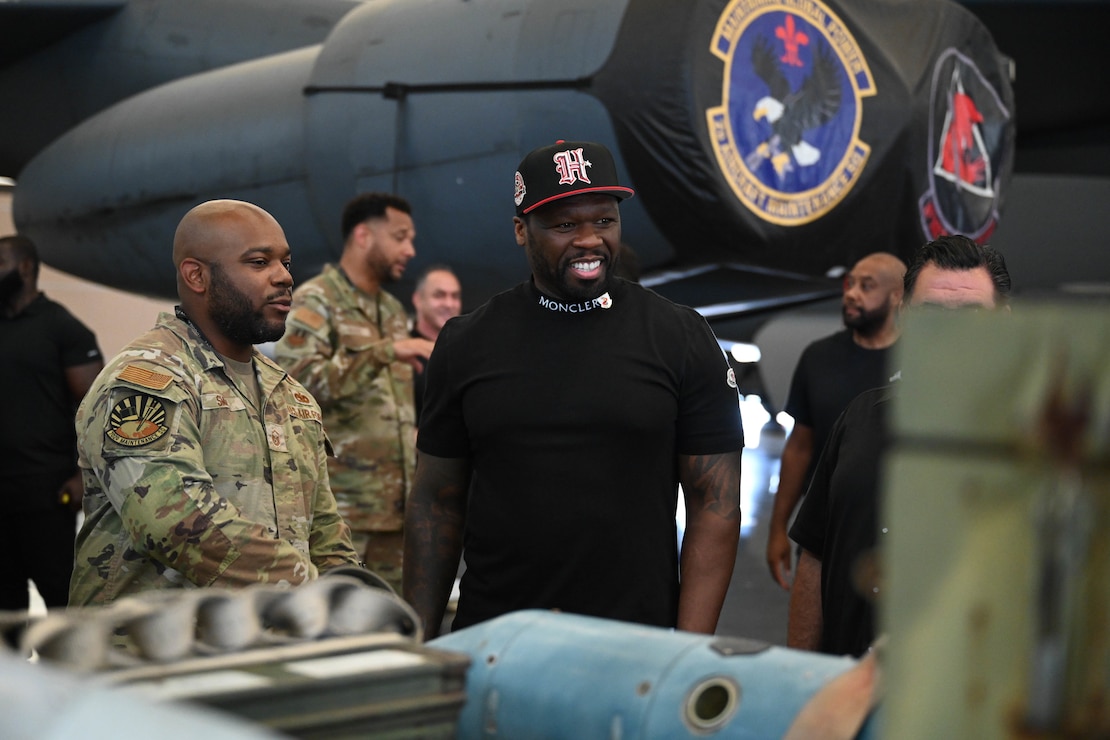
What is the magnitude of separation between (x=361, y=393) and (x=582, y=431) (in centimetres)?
194

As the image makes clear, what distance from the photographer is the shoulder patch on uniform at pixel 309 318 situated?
418 centimetres

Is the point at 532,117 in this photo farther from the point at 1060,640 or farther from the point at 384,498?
the point at 1060,640

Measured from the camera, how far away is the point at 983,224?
609cm

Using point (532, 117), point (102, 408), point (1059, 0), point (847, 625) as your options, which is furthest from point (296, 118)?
point (1059, 0)

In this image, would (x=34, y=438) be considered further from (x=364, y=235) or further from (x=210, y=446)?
(x=210, y=446)

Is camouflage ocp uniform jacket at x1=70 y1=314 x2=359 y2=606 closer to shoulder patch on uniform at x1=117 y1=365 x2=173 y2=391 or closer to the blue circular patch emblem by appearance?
shoulder patch on uniform at x1=117 y1=365 x2=173 y2=391

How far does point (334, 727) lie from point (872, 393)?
5.05 ft

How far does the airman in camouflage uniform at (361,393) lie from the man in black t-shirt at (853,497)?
2001 millimetres

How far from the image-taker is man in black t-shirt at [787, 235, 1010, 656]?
217cm

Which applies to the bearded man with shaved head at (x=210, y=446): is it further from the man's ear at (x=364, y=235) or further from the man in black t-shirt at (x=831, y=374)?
the man in black t-shirt at (x=831, y=374)

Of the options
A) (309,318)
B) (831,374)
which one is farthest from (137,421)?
(831,374)

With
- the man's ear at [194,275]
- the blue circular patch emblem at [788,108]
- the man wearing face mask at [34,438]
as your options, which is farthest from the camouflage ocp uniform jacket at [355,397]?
the blue circular patch emblem at [788,108]

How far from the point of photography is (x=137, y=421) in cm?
224

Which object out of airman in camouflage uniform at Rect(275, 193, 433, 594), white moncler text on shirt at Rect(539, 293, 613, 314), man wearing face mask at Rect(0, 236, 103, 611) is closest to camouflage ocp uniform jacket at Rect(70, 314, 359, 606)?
white moncler text on shirt at Rect(539, 293, 613, 314)
